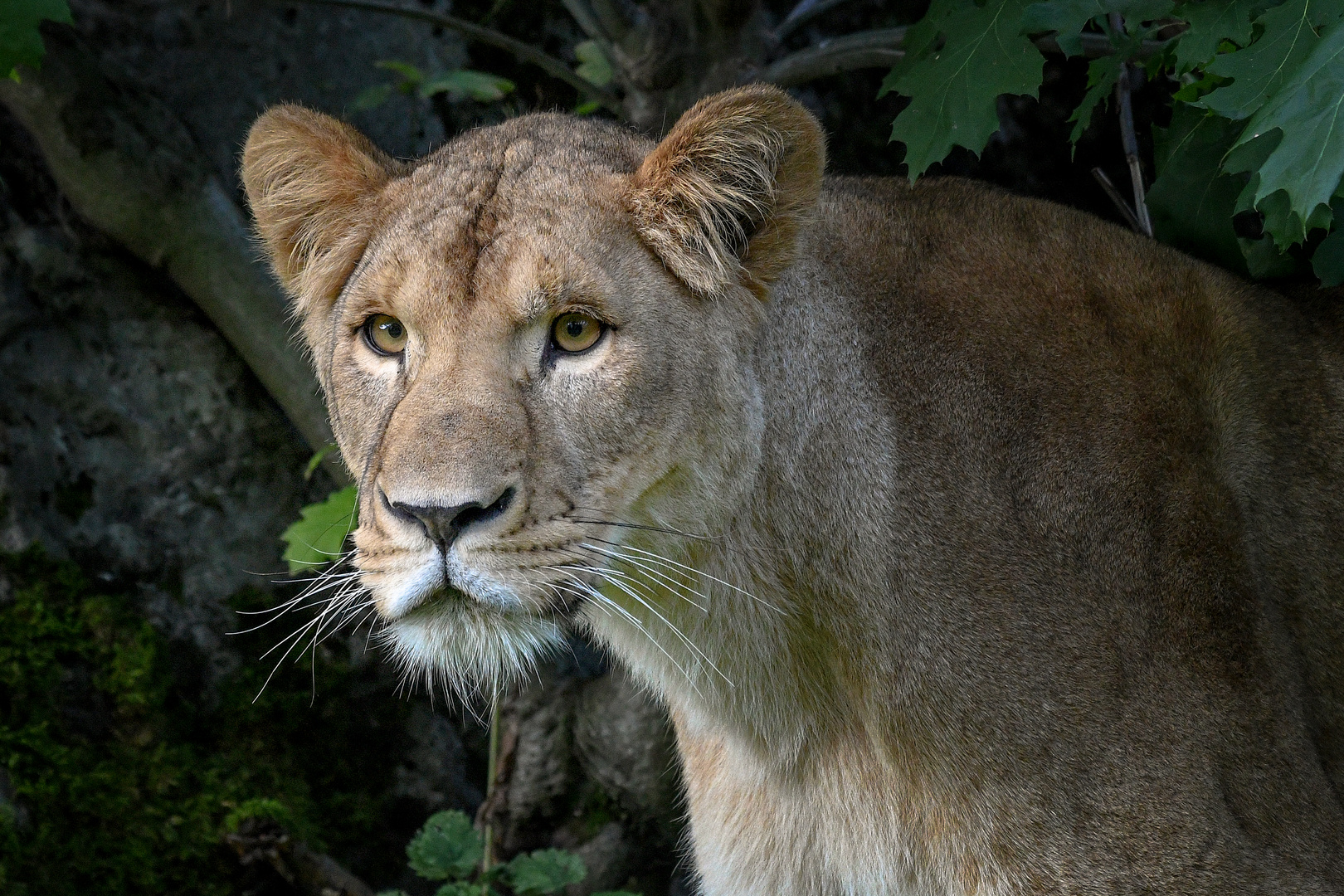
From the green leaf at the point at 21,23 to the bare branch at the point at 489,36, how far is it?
1.58 metres

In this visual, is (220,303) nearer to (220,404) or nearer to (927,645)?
(220,404)

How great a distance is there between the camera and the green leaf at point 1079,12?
3404 mm

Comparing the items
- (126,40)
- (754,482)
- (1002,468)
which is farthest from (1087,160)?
(126,40)

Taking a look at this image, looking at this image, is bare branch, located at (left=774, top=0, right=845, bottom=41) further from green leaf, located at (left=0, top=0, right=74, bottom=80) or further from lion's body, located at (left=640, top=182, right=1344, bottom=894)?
green leaf, located at (left=0, top=0, right=74, bottom=80)

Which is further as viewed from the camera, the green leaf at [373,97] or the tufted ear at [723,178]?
the green leaf at [373,97]

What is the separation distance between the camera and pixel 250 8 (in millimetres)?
5809

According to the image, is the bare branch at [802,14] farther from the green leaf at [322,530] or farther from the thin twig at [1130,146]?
the green leaf at [322,530]

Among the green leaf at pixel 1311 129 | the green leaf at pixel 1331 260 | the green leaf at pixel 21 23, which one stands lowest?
the green leaf at pixel 1331 260

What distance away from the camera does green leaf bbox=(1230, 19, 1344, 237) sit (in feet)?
9.00

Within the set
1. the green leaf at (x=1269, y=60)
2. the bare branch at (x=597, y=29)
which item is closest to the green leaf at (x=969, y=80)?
the green leaf at (x=1269, y=60)

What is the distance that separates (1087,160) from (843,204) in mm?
3161

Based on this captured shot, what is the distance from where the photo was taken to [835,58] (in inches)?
189

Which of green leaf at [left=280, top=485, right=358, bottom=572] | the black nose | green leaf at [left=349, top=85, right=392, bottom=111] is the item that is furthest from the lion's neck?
green leaf at [left=349, top=85, right=392, bottom=111]

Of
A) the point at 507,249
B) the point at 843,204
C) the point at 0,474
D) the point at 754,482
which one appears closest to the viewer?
the point at 507,249
